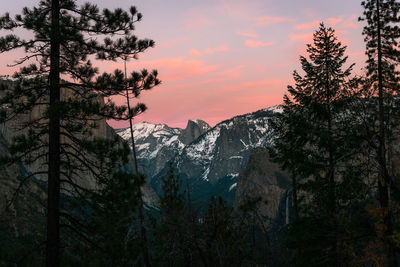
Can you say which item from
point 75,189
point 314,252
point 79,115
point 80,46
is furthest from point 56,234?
point 314,252

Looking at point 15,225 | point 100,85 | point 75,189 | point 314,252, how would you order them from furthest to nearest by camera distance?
point 15,225 → point 314,252 → point 100,85 → point 75,189

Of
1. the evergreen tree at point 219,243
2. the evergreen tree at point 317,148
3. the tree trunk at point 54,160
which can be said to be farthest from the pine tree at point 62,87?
the evergreen tree at point 317,148

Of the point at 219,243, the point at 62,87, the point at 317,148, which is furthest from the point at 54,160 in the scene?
the point at 317,148

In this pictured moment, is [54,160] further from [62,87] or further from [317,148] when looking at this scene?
[317,148]

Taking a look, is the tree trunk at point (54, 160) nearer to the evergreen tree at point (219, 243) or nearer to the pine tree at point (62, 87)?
the pine tree at point (62, 87)

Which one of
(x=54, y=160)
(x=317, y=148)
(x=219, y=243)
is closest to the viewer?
(x=219, y=243)

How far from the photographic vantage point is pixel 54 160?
976 centimetres

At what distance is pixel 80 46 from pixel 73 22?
0.75 meters

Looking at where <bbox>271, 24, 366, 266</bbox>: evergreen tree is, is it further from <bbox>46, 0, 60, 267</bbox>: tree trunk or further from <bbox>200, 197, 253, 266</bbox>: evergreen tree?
<bbox>46, 0, 60, 267</bbox>: tree trunk

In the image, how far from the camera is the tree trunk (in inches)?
365

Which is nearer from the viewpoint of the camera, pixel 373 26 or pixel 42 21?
pixel 42 21

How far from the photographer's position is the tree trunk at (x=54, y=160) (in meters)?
9.28

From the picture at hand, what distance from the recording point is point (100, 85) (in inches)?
416

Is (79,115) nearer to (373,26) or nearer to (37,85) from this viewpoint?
(37,85)
